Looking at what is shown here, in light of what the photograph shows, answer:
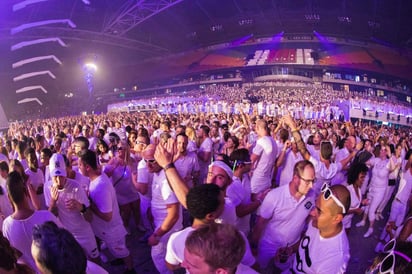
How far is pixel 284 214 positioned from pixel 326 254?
0.65 meters

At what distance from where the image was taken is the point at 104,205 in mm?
3104

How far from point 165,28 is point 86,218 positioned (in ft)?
95.3

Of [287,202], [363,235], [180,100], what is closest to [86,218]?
[287,202]

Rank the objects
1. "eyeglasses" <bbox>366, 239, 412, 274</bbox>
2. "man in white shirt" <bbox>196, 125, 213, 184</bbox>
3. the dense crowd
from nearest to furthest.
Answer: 1. "eyeglasses" <bbox>366, 239, 412, 274</bbox>
2. the dense crowd
3. "man in white shirt" <bbox>196, 125, 213, 184</bbox>

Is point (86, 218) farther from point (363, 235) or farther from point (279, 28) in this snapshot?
point (279, 28)

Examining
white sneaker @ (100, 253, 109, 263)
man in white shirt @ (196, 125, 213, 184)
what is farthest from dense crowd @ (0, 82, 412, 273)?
white sneaker @ (100, 253, 109, 263)

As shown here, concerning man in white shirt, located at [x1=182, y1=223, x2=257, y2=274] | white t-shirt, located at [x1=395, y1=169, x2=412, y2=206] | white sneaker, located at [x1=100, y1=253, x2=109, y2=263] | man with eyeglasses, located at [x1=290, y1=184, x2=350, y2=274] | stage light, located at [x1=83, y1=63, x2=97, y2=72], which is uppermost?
stage light, located at [x1=83, y1=63, x2=97, y2=72]

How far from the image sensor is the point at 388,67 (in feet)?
83.7

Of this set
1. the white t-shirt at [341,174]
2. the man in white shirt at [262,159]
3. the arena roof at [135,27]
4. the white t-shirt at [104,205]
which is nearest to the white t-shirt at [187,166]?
the man in white shirt at [262,159]

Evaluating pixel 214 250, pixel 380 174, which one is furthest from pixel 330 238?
pixel 380 174

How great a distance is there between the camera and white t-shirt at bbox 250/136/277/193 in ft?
14.9

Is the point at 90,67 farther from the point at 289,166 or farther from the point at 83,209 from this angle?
the point at 83,209

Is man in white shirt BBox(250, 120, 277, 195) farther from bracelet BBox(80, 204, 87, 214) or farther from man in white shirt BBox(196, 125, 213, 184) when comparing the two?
bracelet BBox(80, 204, 87, 214)

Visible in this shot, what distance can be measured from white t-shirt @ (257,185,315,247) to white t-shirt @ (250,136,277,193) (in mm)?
1665
